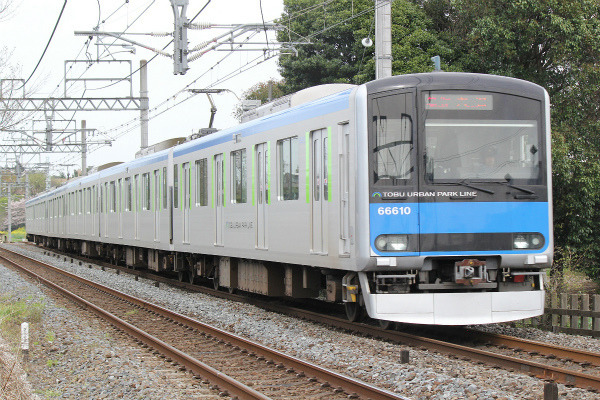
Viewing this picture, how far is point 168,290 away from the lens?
17312mm

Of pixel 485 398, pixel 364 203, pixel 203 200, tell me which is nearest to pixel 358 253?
pixel 364 203

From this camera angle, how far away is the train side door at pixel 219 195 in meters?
14.4

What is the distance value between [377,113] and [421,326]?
115 inches

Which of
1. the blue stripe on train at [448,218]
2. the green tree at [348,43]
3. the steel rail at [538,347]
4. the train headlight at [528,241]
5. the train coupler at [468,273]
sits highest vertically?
the green tree at [348,43]

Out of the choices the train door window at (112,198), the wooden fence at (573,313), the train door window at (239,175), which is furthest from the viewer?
the train door window at (112,198)

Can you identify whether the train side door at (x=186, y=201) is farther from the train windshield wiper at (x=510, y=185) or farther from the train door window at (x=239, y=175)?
the train windshield wiper at (x=510, y=185)

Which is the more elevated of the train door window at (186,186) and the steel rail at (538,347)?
the train door window at (186,186)

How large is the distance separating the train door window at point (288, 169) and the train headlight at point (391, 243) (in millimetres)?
2336

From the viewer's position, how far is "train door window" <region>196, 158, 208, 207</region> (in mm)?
15375

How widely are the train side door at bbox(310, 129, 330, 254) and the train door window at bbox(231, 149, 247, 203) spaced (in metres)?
2.80

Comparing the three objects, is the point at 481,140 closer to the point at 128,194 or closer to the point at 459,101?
the point at 459,101

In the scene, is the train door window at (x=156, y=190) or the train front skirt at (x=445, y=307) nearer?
the train front skirt at (x=445, y=307)

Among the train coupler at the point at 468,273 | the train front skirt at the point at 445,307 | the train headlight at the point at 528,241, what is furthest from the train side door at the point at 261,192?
the train headlight at the point at 528,241

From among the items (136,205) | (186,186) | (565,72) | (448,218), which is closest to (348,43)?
(565,72)
